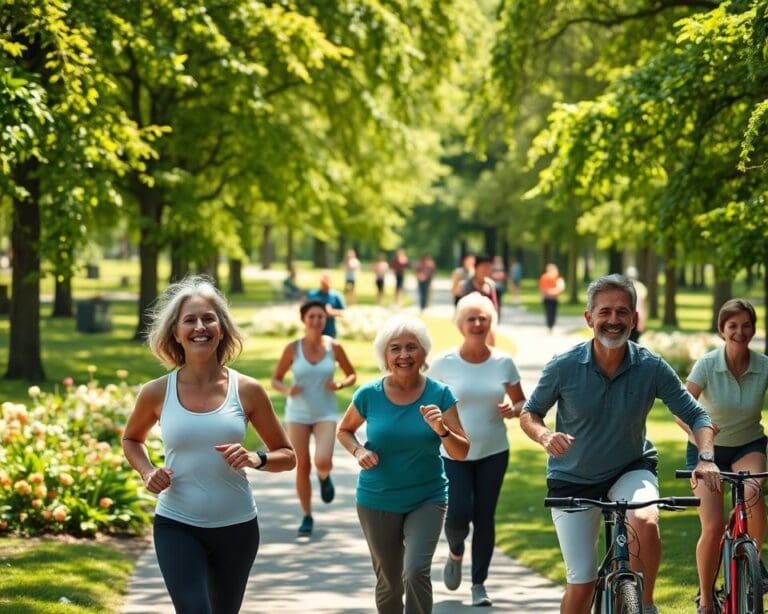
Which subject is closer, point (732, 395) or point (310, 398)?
point (732, 395)

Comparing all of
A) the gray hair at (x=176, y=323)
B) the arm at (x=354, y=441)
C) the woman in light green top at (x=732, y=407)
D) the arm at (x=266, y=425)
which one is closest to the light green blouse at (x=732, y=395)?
the woman in light green top at (x=732, y=407)

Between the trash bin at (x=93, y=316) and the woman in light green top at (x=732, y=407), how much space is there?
90.5 ft

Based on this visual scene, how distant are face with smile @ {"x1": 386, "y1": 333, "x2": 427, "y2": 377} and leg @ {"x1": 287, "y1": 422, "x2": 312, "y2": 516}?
4.70m

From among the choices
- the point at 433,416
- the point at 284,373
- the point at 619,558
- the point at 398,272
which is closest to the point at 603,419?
the point at 619,558

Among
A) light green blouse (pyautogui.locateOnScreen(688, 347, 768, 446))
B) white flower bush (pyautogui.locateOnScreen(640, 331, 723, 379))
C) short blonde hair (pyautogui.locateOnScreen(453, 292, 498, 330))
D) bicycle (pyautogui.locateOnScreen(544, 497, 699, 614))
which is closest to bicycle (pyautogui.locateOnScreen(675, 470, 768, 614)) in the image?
bicycle (pyautogui.locateOnScreen(544, 497, 699, 614))

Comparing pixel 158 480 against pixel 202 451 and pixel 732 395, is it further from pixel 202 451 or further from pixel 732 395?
pixel 732 395

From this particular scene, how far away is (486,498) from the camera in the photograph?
952cm

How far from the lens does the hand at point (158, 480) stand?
5.82m

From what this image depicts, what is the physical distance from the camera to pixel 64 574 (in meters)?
9.65

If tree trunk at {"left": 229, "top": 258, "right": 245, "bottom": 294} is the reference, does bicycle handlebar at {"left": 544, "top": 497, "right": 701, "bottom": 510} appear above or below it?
below

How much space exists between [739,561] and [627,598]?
1338 mm

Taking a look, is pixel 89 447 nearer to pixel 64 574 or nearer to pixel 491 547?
pixel 64 574

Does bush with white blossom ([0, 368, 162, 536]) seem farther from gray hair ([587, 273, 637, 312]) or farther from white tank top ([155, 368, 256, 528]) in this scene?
gray hair ([587, 273, 637, 312])

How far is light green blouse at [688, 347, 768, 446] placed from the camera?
8.23 m
